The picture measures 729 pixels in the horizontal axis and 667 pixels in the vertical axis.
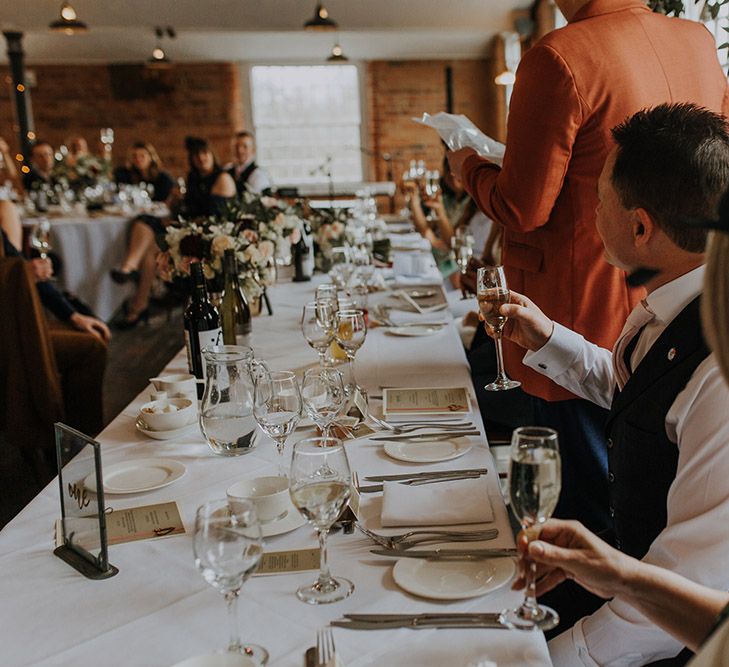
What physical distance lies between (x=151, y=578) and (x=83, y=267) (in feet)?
19.5

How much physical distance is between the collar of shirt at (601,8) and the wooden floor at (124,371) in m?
2.49

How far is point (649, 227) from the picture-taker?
1.41m

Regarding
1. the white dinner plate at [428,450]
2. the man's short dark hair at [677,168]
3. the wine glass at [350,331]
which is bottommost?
the white dinner plate at [428,450]

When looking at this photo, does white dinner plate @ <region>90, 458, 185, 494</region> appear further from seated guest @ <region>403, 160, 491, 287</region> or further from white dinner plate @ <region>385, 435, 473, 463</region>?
seated guest @ <region>403, 160, 491, 287</region>

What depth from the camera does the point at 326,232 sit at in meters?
3.91

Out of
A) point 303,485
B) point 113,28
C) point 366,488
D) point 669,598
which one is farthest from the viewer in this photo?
point 113,28

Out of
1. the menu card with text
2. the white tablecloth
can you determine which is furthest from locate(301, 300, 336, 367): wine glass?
the white tablecloth

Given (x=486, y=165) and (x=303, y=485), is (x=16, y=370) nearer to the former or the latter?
(x=486, y=165)

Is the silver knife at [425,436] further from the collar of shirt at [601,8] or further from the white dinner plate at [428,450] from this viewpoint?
the collar of shirt at [601,8]

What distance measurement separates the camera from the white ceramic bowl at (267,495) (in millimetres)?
1239

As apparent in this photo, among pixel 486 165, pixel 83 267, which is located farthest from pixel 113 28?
pixel 486 165

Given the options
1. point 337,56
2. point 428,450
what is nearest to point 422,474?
point 428,450

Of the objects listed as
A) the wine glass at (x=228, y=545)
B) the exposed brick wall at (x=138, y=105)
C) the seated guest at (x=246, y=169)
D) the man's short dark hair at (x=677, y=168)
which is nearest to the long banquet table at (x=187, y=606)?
the wine glass at (x=228, y=545)

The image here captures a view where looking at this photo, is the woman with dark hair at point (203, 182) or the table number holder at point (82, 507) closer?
the table number holder at point (82, 507)
